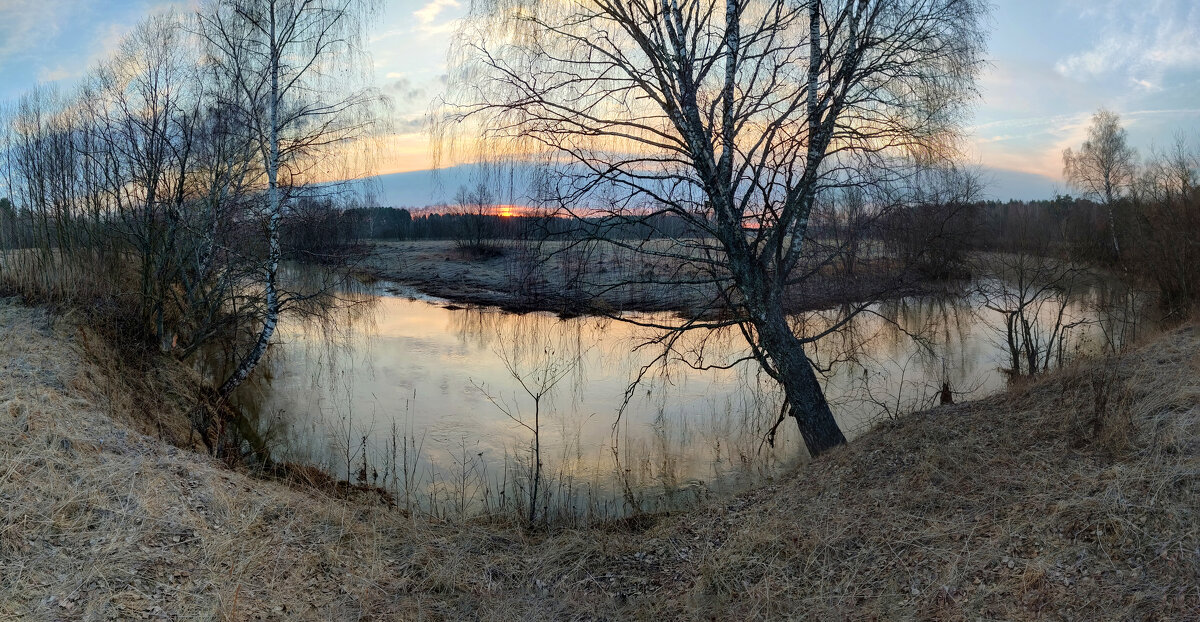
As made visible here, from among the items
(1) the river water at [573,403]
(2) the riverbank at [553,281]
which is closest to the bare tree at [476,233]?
(2) the riverbank at [553,281]

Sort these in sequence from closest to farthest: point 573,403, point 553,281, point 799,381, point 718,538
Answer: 1. point 718,538
2. point 799,381
3. point 573,403
4. point 553,281

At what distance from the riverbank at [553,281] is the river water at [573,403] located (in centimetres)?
117

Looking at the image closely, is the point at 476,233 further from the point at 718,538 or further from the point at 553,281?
the point at 718,538

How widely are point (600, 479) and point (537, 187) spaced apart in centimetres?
385

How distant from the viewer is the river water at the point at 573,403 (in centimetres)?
848

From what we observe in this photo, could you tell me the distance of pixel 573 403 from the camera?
1166cm

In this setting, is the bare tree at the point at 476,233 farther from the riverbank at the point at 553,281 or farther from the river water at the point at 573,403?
the river water at the point at 573,403

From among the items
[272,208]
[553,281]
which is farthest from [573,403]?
[553,281]

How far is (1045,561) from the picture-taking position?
4008mm

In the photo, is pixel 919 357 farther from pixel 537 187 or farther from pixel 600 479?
pixel 537 187

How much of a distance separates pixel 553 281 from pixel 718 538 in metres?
23.3


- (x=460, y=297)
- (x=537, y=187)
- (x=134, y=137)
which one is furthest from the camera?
(x=460, y=297)

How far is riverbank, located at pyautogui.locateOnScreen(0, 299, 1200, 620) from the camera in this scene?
13.1 ft

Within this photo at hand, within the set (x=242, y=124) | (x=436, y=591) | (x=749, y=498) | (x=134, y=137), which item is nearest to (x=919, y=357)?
(x=749, y=498)
